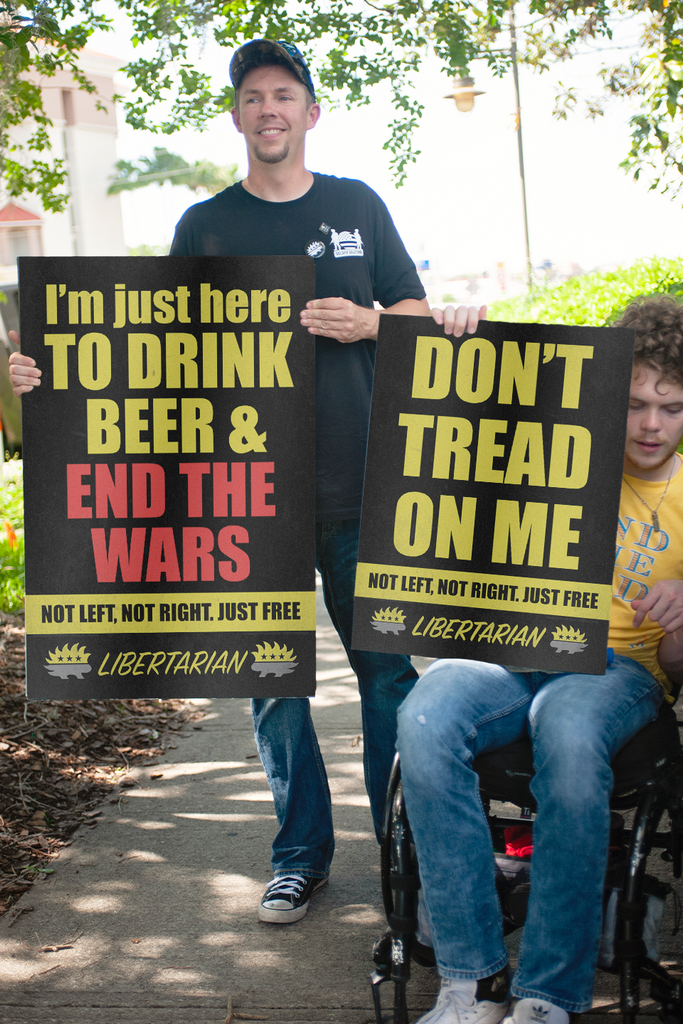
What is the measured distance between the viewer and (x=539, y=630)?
6.94ft

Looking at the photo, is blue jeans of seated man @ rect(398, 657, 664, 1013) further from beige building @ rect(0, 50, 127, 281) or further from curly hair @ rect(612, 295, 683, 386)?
beige building @ rect(0, 50, 127, 281)

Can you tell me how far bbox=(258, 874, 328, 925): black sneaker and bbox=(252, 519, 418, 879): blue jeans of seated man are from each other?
28mm

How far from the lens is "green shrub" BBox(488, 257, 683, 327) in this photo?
19.9 feet

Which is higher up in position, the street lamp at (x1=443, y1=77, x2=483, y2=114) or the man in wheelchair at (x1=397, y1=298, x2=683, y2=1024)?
the street lamp at (x1=443, y1=77, x2=483, y2=114)

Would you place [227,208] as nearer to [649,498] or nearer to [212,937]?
[649,498]

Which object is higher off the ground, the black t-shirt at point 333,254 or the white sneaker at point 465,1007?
the black t-shirt at point 333,254

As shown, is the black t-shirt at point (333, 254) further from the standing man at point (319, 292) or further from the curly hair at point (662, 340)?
the curly hair at point (662, 340)

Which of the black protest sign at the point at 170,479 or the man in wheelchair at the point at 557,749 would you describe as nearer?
the man in wheelchair at the point at 557,749

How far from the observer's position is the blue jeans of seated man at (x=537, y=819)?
1.87m

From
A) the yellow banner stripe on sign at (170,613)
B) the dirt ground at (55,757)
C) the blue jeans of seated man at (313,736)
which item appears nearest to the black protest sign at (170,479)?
the yellow banner stripe on sign at (170,613)

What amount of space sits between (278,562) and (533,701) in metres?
0.64

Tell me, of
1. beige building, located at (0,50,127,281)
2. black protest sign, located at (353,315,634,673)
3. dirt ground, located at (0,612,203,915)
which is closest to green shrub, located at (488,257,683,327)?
dirt ground, located at (0,612,203,915)

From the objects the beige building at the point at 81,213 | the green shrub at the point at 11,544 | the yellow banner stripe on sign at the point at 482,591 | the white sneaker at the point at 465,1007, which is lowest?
the green shrub at the point at 11,544

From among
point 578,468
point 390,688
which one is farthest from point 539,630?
point 390,688
